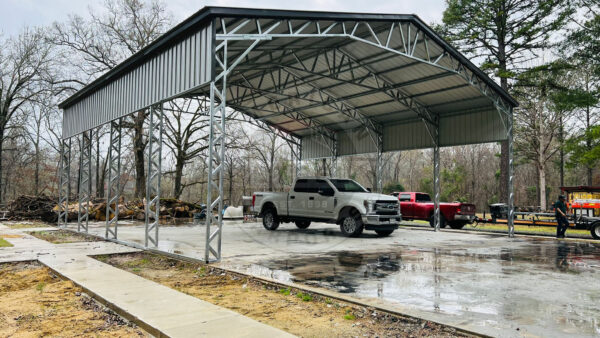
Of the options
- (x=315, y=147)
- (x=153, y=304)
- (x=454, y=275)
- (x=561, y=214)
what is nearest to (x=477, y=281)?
(x=454, y=275)

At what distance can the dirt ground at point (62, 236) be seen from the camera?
1349cm

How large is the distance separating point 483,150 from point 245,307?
54091mm

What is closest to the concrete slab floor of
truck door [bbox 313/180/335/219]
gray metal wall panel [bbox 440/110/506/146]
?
truck door [bbox 313/180/335/219]

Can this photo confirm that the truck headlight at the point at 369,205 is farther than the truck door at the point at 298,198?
No

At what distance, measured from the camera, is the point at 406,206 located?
73.8 ft

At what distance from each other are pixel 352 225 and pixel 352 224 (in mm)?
38

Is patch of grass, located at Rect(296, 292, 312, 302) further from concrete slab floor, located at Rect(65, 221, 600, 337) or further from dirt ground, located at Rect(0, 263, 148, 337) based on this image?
dirt ground, located at Rect(0, 263, 148, 337)

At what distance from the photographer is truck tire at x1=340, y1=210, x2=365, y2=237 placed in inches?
583

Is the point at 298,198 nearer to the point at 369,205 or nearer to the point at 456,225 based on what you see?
the point at 369,205

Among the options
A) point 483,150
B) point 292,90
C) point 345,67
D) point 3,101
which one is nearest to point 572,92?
point 345,67

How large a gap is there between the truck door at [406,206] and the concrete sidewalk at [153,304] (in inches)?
657

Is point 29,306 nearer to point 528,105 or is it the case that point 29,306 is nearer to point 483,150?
point 528,105

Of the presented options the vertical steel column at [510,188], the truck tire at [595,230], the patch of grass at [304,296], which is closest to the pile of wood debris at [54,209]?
the vertical steel column at [510,188]

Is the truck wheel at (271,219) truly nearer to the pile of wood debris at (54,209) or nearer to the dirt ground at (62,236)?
the dirt ground at (62,236)
